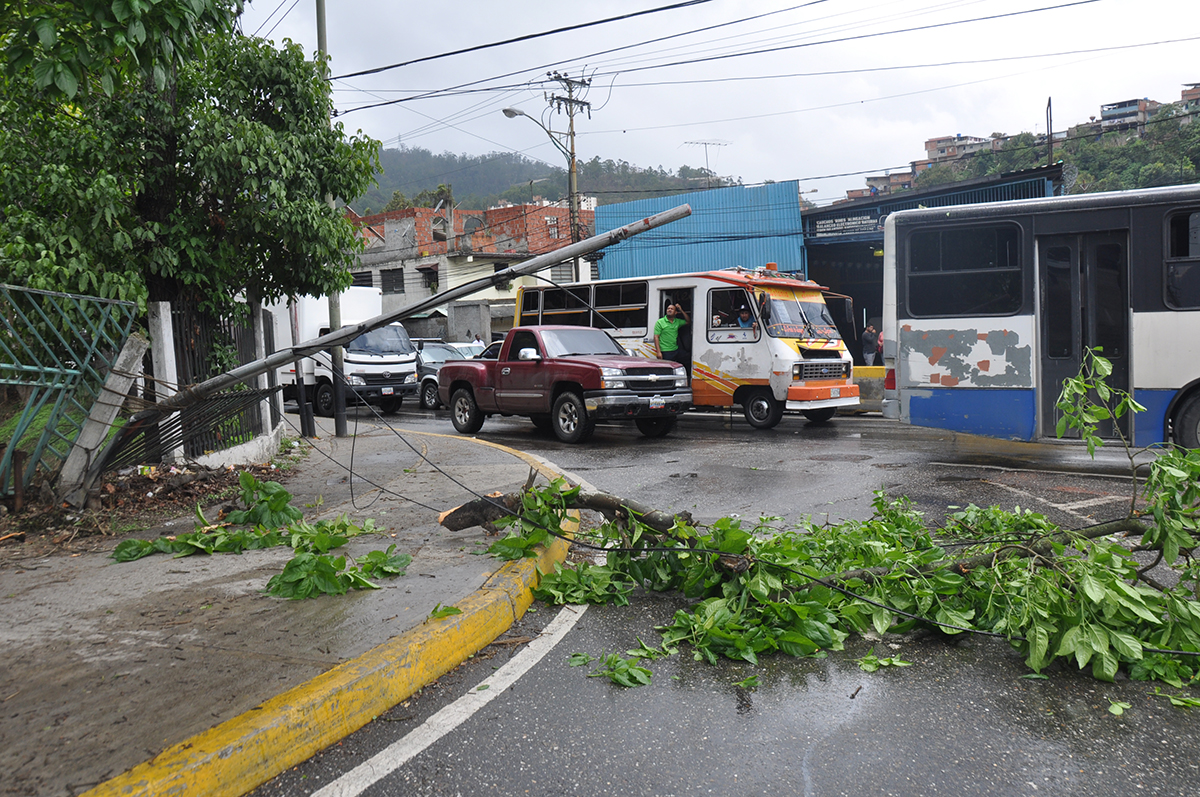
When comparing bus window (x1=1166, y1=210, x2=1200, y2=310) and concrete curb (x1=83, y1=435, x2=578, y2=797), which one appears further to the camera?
bus window (x1=1166, y1=210, x2=1200, y2=310)

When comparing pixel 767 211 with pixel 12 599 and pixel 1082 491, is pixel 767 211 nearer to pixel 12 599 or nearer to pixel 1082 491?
pixel 1082 491

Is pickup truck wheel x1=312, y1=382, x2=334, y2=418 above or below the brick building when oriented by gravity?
below

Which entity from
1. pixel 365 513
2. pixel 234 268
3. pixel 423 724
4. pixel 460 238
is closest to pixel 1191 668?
pixel 423 724

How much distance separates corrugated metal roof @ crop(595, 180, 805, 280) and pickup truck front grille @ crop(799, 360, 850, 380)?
48.8ft

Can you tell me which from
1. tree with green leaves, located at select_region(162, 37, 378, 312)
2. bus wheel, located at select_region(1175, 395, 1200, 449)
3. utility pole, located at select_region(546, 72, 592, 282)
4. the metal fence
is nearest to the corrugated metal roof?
utility pole, located at select_region(546, 72, 592, 282)

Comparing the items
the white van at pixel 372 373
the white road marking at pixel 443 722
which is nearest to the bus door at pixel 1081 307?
the white road marking at pixel 443 722

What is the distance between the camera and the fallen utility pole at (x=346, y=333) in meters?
5.32

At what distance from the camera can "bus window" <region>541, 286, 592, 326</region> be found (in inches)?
675

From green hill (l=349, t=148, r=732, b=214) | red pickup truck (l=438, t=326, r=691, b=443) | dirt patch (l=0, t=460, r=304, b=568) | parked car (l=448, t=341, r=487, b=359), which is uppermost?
green hill (l=349, t=148, r=732, b=214)

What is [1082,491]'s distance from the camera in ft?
25.8

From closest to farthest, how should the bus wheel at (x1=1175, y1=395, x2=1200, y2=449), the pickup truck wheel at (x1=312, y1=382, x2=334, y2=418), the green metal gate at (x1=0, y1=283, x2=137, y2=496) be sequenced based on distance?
the green metal gate at (x1=0, y1=283, x2=137, y2=496), the bus wheel at (x1=1175, y1=395, x2=1200, y2=449), the pickup truck wheel at (x1=312, y1=382, x2=334, y2=418)

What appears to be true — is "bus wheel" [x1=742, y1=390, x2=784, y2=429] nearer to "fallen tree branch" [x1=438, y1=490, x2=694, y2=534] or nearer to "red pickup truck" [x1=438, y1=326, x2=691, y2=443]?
"red pickup truck" [x1=438, y1=326, x2=691, y2=443]

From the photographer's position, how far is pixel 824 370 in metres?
14.6

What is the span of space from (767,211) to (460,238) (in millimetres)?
16005
